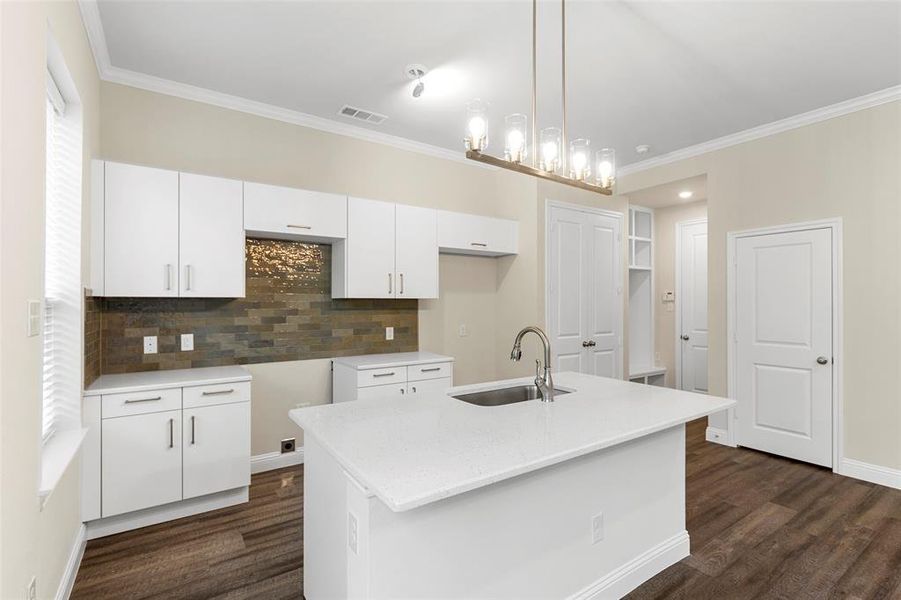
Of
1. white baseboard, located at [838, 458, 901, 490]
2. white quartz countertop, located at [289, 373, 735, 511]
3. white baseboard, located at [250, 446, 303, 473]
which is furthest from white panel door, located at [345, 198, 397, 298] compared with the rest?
white baseboard, located at [838, 458, 901, 490]

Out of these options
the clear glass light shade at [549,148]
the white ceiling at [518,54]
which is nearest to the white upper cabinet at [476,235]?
the white ceiling at [518,54]

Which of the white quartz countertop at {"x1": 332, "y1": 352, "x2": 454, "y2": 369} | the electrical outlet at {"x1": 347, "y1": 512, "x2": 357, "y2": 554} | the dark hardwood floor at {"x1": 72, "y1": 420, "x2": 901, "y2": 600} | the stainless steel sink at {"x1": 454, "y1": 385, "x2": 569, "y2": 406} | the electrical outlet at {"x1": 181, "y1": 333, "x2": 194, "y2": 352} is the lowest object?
the dark hardwood floor at {"x1": 72, "y1": 420, "x2": 901, "y2": 600}

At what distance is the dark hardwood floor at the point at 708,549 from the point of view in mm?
2191

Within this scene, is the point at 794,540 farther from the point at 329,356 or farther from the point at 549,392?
the point at 329,356

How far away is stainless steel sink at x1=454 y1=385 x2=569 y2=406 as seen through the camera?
2.51 m

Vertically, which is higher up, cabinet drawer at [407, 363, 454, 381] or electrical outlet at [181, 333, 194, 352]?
electrical outlet at [181, 333, 194, 352]

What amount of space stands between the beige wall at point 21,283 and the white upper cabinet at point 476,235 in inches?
111

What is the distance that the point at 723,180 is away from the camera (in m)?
4.36

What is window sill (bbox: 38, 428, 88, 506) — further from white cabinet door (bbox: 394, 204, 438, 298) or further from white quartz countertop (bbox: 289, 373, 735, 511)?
white cabinet door (bbox: 394, 204, 438, 298)

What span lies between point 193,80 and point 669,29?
3.05m

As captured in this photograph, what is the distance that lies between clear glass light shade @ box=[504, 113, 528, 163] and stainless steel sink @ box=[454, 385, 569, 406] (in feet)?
4.05

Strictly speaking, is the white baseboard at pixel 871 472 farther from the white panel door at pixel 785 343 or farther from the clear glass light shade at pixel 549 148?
the clear glass light shade at pixel 549 148

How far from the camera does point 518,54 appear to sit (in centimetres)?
286

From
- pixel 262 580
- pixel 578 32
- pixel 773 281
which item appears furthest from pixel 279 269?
pixel 773 281
